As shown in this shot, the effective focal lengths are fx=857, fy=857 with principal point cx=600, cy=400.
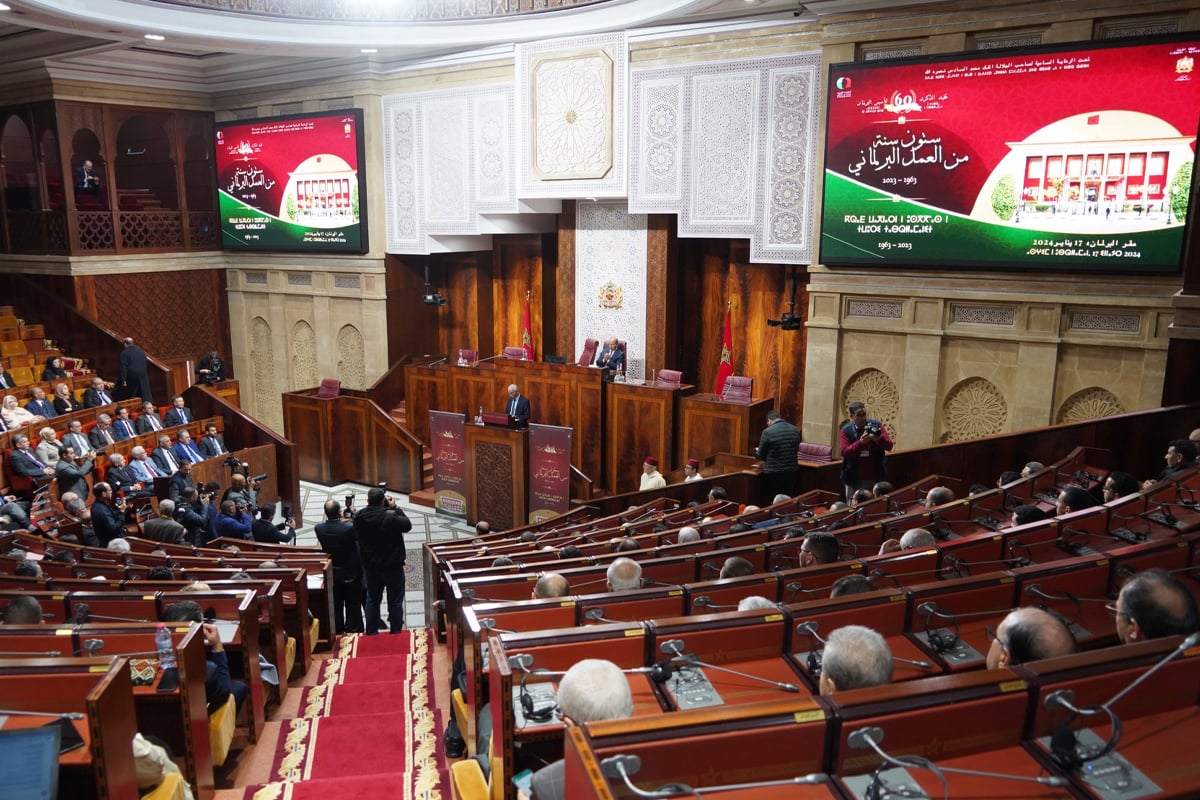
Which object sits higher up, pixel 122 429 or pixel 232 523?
pixel 122 429

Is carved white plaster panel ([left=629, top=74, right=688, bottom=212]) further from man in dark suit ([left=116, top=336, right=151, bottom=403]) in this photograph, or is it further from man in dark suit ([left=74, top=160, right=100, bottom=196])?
man in dark suit ([left=74, top=160, right=100, bottom=196])

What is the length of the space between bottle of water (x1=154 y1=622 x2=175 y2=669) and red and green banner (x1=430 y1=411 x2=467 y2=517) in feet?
23.2

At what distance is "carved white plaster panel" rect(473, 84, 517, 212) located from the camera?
36.3ft

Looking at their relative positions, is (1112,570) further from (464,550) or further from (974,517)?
(464,550)

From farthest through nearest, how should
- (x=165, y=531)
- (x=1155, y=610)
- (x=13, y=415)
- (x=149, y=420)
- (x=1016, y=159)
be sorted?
(x=149, y=420) → (x=13, y=415) → (x=1016, y=159) → (x=165, y=531) → (x=1155, y=610)

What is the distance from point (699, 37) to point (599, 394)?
13.6ft

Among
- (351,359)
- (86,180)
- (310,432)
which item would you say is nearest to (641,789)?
(310,432)

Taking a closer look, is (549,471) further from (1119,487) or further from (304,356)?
(1119,487)

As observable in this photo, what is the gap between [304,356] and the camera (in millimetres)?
13414

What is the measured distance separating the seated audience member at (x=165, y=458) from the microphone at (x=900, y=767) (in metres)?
9.21

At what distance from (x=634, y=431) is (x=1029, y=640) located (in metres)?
7.83

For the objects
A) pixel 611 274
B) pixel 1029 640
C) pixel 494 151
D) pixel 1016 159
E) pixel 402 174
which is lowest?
pixel 1029 640

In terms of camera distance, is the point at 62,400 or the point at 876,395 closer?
the point at 876,395

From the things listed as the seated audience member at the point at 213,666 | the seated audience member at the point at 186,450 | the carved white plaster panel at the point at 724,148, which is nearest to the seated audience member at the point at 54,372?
the seated audience member at the point at 186,450
